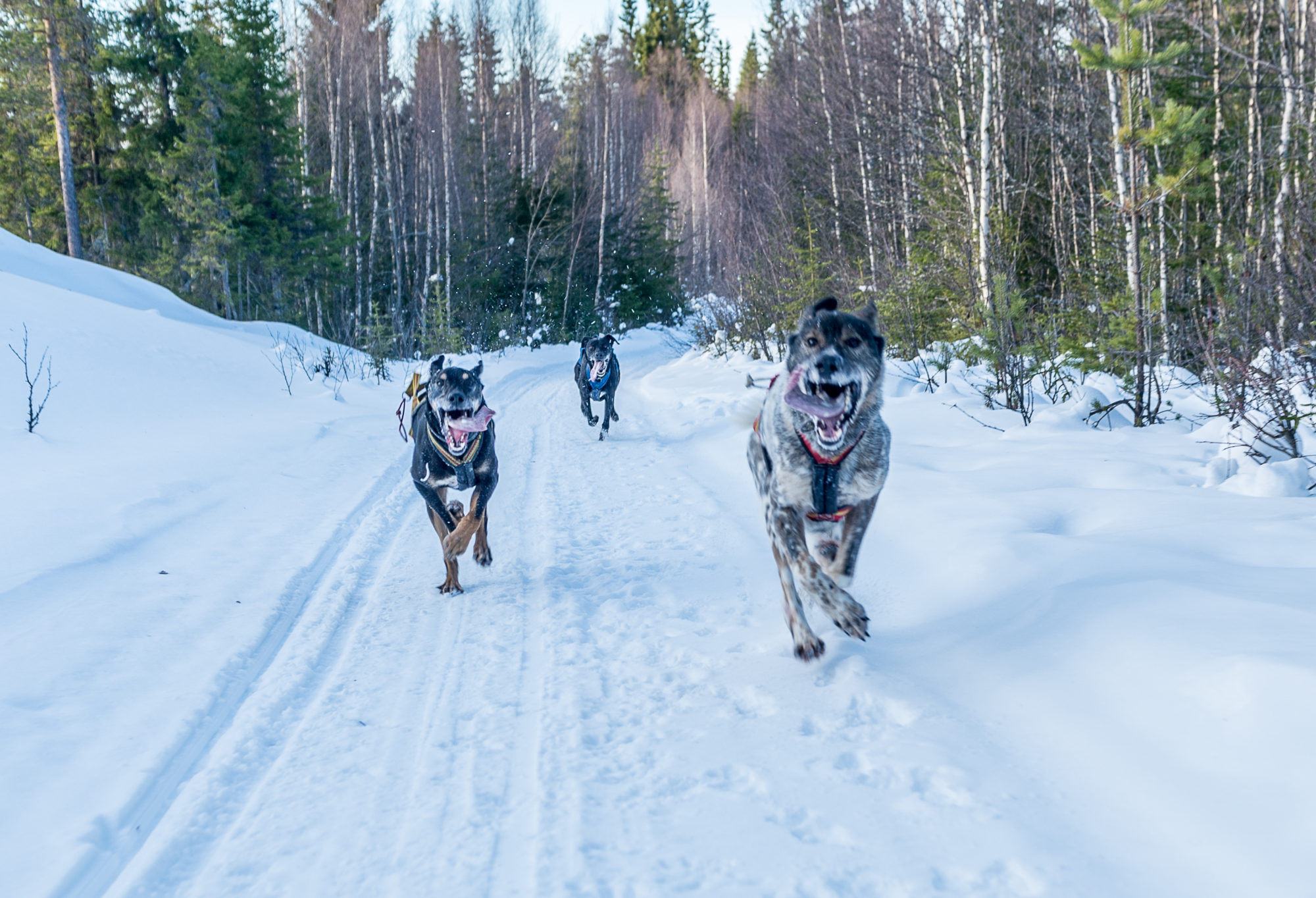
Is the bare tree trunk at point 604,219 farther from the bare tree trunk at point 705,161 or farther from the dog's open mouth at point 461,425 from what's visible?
the dog's open mouth at point 461,425

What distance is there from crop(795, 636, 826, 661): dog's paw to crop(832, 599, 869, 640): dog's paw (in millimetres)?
178

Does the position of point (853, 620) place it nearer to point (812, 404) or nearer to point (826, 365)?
point (812, 404)

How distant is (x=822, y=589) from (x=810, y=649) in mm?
300

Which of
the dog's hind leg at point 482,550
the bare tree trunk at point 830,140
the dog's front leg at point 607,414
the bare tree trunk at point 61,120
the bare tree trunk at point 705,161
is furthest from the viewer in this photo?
the bare tree trunk at point 705,161

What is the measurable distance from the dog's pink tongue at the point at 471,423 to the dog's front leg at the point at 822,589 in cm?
190

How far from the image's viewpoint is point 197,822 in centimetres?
241

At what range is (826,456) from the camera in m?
3.36

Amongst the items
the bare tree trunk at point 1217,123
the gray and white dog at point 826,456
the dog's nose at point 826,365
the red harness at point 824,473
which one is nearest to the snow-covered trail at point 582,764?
the gray and white dog at point 826,456

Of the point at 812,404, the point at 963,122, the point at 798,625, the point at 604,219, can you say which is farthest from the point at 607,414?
the point at 604,219

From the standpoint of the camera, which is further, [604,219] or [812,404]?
[604,219]

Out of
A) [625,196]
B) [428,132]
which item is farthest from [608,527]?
[625,196]

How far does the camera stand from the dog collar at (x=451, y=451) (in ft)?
14.7

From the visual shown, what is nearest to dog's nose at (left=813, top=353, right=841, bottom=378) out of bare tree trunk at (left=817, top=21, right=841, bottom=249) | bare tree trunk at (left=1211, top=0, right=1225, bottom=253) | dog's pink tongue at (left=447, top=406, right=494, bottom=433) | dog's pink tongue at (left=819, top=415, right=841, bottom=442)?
dog's pink tongue at (left=819, top=415, right=841, bottom=442)

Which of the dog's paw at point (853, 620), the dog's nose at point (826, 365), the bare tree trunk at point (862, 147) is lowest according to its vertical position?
the dog's paw at point (853, 620)
